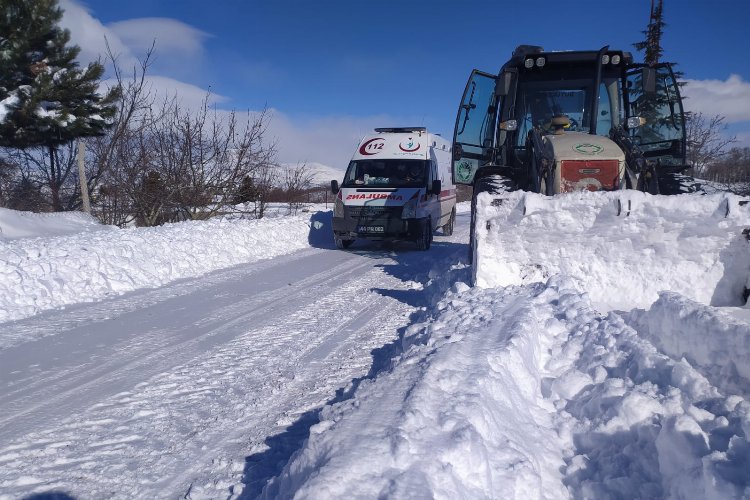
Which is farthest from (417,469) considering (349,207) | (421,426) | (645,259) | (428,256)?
(349,207)

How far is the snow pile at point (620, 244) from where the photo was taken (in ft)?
17.4

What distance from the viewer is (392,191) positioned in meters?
11.4

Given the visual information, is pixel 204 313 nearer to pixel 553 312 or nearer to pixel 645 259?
pixel 553 312

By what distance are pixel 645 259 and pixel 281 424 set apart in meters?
4.31

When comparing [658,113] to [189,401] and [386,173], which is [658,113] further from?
[189,401]

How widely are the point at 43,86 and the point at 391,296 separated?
12.4m

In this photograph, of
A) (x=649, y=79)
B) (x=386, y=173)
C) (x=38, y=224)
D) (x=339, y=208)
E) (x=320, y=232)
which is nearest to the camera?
(x=649, y=79)

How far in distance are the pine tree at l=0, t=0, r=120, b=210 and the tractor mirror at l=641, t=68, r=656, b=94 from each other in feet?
45.3

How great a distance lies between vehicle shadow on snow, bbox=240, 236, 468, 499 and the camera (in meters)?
2.87

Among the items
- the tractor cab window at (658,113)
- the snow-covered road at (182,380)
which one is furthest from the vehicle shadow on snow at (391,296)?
the tractor cab window at (658,113)

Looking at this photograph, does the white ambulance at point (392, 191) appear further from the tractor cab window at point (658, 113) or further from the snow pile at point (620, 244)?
the snow pile at point (620, 244)

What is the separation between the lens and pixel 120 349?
15.6ft

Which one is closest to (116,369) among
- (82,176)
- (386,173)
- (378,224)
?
(378,224)

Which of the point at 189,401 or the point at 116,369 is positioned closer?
the point at 189,401
